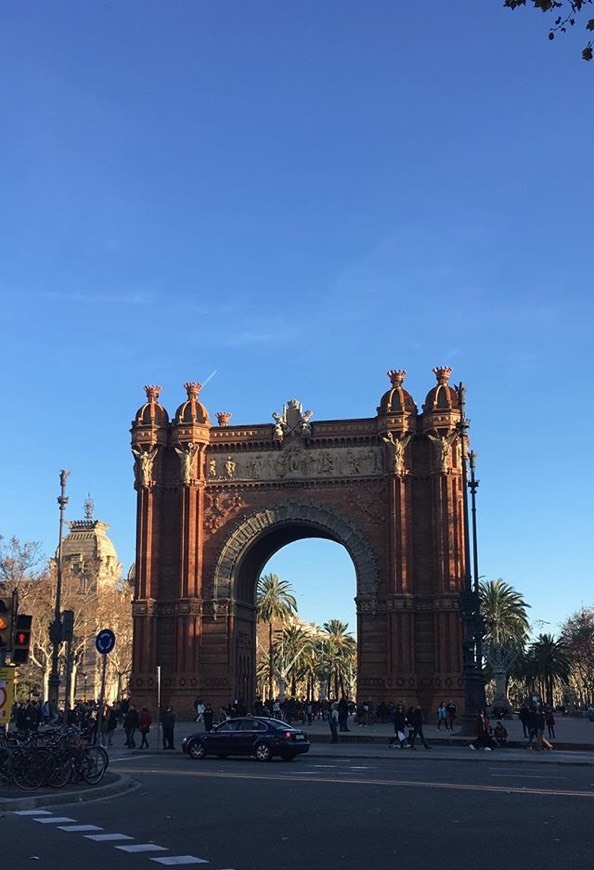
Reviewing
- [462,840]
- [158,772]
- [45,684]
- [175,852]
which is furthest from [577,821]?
[45,684]

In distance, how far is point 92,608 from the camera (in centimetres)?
7881

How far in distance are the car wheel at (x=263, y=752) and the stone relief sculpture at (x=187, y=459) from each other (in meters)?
26.1

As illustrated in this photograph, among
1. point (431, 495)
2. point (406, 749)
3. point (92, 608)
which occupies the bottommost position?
point (406, 749)

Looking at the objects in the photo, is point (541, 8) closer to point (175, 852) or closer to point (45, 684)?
point (175, 852)

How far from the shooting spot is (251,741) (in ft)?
99.5

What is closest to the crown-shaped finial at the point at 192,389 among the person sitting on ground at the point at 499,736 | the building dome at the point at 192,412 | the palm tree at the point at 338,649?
the building dome at the point at 192,412

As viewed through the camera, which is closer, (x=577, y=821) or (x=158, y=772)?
(x=577, y=821)

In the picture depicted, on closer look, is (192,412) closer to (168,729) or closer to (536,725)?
(168,729)

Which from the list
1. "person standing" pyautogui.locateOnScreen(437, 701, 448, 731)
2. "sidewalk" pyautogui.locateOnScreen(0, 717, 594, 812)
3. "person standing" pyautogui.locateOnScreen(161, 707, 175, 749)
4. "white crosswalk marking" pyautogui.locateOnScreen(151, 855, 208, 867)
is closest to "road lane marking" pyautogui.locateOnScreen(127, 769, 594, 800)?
"sidewalk" pyautogui.locateOnScreen(0, 717, 594, 812)

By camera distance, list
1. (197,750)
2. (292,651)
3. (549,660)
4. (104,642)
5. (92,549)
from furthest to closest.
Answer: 1. (92,549)
2. (292,651)
3. (549,660)
4. (197,750)
5. (104,642)

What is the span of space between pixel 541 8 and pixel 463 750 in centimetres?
2849

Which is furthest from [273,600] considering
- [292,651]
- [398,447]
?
[398,447]

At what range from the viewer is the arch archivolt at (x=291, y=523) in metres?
53.1

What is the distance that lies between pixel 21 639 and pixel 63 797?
3013mm
